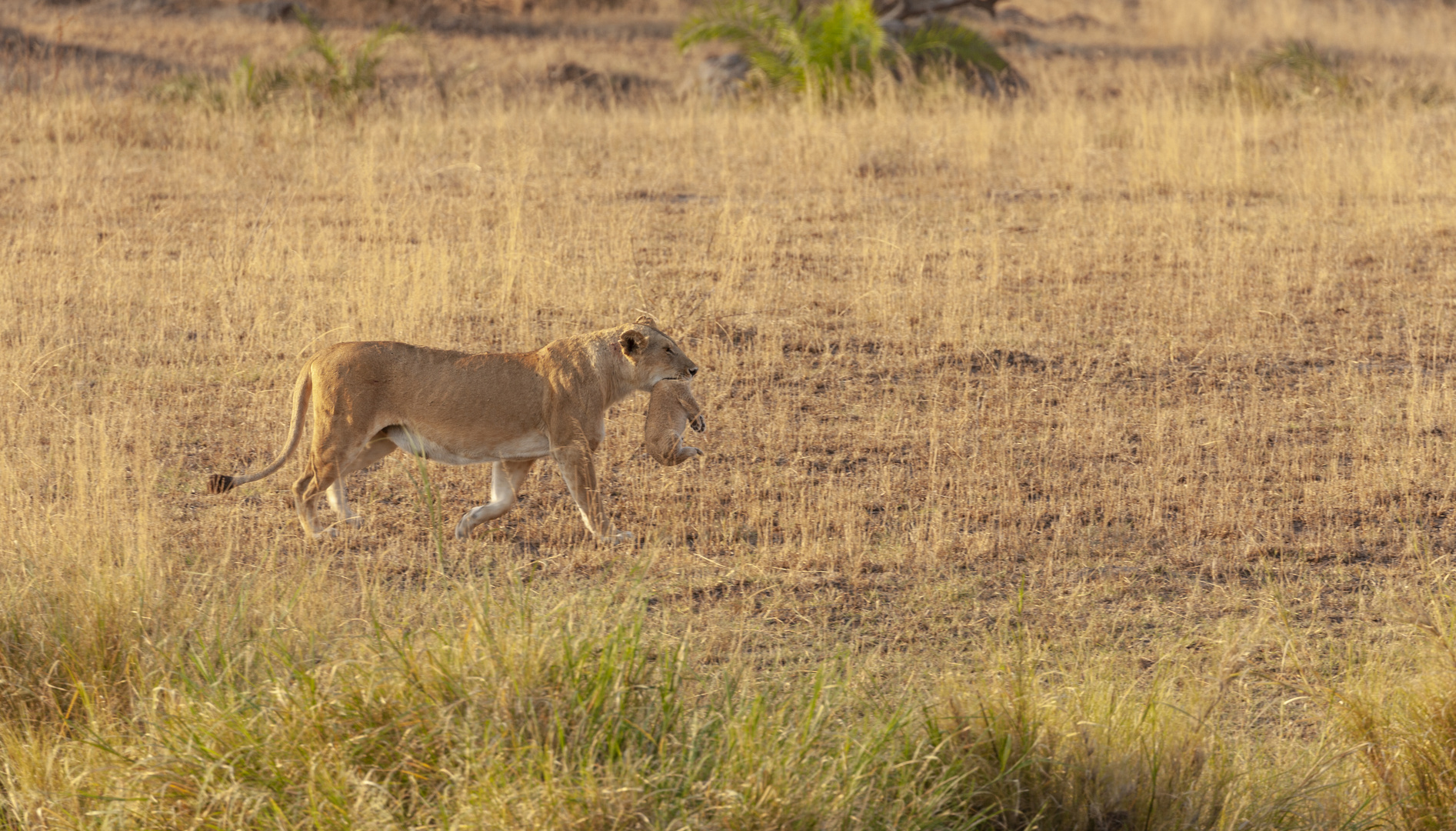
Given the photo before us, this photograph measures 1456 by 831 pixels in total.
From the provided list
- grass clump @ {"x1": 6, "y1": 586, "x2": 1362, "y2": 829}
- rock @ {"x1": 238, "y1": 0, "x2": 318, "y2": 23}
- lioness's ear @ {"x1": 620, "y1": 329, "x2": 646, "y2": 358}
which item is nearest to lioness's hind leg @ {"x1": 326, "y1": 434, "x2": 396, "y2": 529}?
lioness's ear @ {"x1": 620, "y1": 329, "x2": 646, "y2": 358}

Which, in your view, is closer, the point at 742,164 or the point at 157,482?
the point at 157,482

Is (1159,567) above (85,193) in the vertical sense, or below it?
below

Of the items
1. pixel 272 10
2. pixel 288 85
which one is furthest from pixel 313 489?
pixel 272 10

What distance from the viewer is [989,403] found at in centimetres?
773

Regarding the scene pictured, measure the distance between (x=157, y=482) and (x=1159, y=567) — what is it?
4.10m

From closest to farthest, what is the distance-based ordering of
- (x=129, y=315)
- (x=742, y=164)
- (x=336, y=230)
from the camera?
(x=129, y=315), (x=336, y=230), (x=742, y=164)

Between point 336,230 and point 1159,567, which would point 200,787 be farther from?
point 336,230

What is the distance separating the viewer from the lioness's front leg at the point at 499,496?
5.89 m

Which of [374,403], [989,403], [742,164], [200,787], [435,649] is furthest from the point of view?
[742,164]

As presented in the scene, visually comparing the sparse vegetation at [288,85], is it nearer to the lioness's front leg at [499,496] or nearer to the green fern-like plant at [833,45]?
the green fern-like plant at [833,45]

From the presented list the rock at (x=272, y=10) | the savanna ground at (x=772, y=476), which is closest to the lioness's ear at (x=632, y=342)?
the savanna ground at (x=772, y=476)

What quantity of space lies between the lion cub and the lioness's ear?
22 centimetres

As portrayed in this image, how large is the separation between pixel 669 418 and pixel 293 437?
57.0 inches

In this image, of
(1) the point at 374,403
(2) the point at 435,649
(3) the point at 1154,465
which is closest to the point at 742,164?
(3) the point at 1154,465
